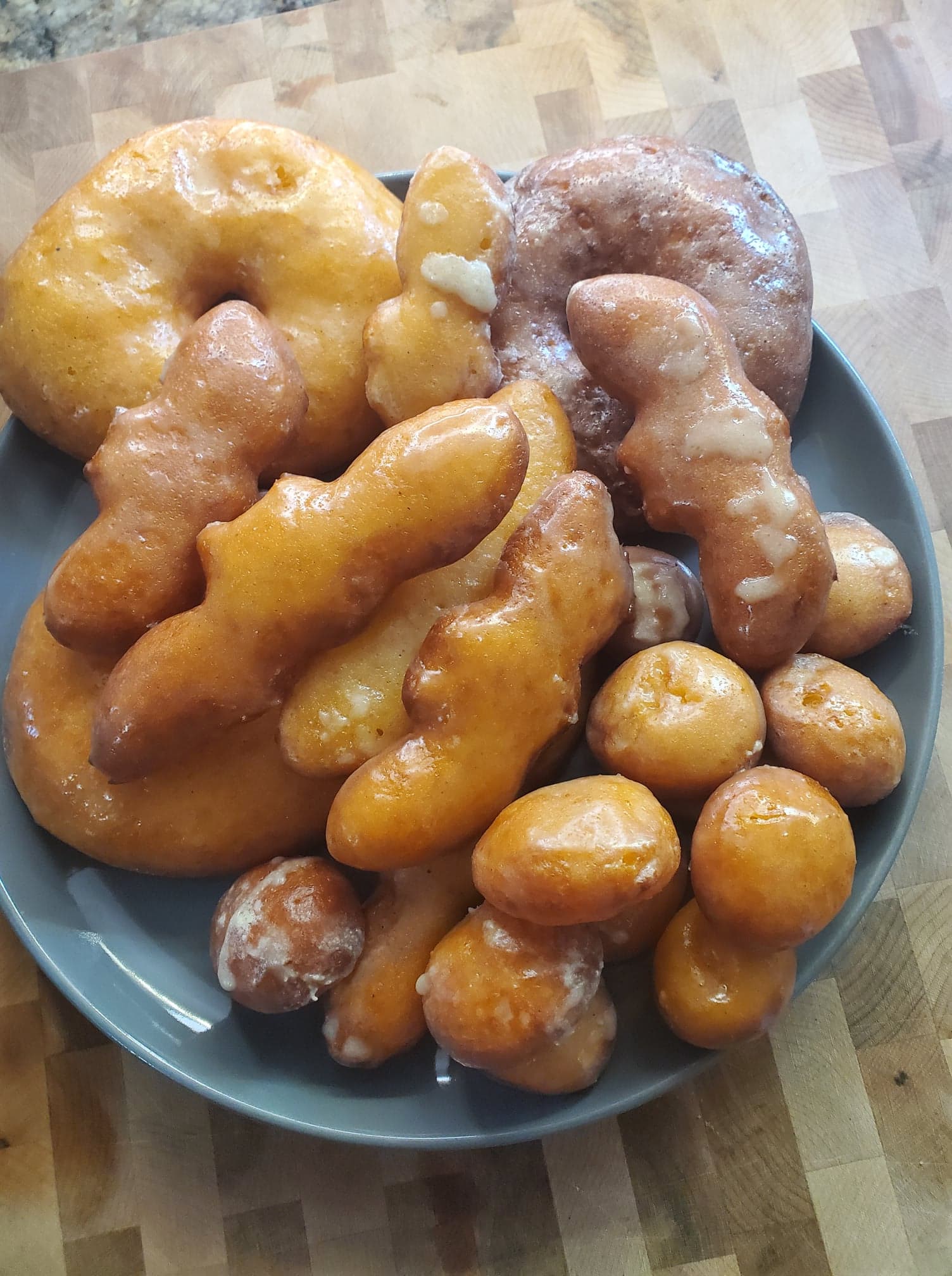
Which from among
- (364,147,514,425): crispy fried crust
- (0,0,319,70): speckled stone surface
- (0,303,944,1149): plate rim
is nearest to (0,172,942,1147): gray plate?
(0,303,944,1149): plate rim

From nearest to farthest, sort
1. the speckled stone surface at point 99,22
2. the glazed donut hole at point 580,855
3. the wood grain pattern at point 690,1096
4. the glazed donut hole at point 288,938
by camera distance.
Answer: the glazed donut hole at point 580,855
the glazed donut hole at point 288,938
the wood grain pattern at point 690,1096
the speckled stone surface at point 99,22

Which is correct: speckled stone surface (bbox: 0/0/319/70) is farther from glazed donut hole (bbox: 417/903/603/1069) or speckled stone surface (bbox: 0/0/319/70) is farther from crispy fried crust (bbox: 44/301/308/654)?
glazed donut hole (bbox: 417/903/603/1069)

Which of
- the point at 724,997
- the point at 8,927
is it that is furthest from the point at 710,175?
the point at 8,927

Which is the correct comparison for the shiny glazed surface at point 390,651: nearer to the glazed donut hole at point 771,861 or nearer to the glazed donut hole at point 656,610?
the glazed donut hole at point 656,610

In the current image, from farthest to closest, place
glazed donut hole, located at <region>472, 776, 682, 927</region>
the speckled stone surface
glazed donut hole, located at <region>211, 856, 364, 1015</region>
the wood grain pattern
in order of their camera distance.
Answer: the speckled stone surface → the wood grain pattern → glazed donut hole, located at <region>211, 856, 364, 1015</region> → glazed donut hole, located at <region>472, 776, 682, 927</region>

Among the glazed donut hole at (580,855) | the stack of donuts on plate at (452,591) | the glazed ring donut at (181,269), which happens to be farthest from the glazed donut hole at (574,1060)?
the glazed ring donut at (181,269)

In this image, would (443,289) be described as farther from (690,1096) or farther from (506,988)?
(690,1096)

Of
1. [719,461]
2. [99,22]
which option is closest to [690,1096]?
[719,461]
